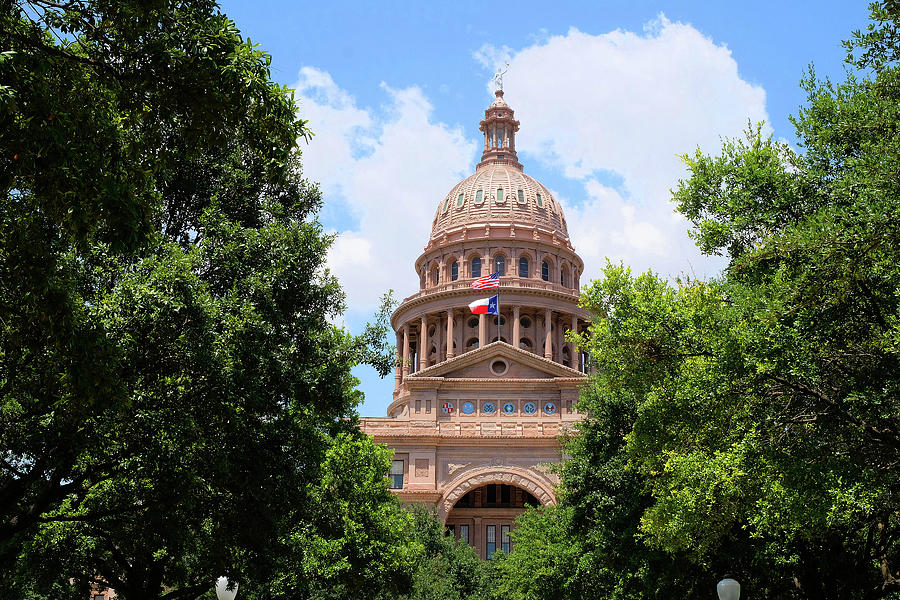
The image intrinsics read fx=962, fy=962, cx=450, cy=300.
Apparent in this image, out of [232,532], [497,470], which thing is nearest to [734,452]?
[232,532]

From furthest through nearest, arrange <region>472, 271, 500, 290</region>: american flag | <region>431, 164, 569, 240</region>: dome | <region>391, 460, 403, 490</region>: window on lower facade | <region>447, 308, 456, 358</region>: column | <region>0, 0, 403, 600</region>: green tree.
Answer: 1. <region>431, 164, 569, 240</region>: dome
2. <region>447, 308, 456, 358</region>: column
3. <region>472, 271, 500, 290</region>: american flag
4. <region>391, 460, 403, 490</region>: window on lower facade
5. <region>0, 0, 403, 600</region>: green tree

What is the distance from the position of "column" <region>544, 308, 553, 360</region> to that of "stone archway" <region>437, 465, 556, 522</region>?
21.0m

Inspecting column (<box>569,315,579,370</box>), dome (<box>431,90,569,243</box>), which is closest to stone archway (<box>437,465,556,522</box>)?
column (<box>569,315,579,370</box>)

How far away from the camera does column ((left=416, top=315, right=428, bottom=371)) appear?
309 feet

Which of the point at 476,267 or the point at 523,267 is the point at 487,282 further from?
the point at 523,267

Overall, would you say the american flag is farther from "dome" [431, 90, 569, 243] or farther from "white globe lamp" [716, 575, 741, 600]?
"white globe lamp" [716, 575, 741, 600]

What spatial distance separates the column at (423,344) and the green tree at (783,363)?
6244 cm

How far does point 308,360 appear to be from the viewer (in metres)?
20.9

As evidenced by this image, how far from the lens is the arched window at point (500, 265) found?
98.1 metres

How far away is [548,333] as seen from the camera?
Result: 9256cm

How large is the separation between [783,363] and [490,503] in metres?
59.5

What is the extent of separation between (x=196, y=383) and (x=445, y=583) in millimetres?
39096

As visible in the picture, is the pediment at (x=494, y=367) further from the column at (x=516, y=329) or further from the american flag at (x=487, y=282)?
the american flag at (x=487, y=282)

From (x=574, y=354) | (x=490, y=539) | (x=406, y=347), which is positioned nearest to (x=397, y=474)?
(x=490, y=539)
